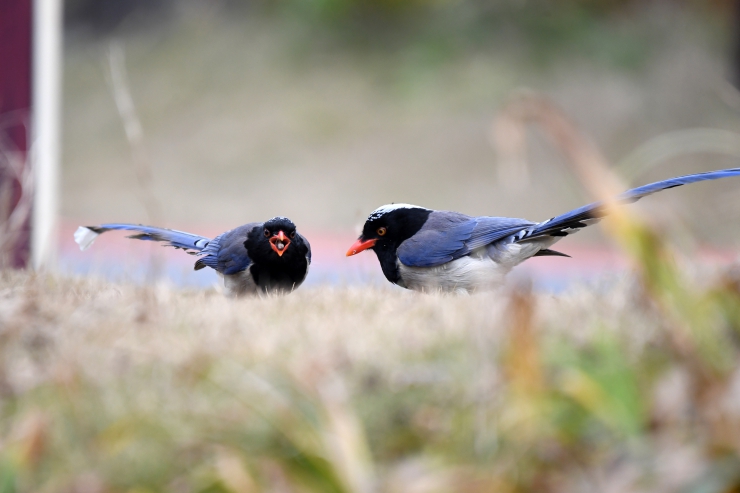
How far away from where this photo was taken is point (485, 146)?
16.5 m

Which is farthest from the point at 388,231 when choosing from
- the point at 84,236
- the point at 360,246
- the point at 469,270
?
the point at 84,236

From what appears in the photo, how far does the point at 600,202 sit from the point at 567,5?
17265mm

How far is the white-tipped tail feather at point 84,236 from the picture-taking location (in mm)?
3242

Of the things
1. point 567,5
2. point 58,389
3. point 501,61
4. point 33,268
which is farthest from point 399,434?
point 567,5

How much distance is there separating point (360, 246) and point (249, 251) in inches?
17.1

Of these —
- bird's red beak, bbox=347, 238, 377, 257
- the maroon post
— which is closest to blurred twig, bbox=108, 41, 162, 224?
bird's red beak, bbox=347, 238, 377, 257

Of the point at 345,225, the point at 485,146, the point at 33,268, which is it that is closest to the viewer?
the point at 33,268

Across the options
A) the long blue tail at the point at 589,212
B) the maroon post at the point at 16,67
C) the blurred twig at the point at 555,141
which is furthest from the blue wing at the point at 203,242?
the maroon post at the point at 16,67

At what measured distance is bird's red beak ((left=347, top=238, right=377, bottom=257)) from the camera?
3.31 meters

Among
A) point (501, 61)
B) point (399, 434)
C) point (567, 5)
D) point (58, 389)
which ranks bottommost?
point (399, 434)

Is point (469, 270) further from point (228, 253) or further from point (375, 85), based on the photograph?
point (375, 85)

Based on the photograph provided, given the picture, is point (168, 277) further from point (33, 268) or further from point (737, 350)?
point (737, 350)

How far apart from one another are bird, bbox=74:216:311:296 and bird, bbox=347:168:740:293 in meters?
0.24

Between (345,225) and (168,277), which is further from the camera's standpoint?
(345,225)
